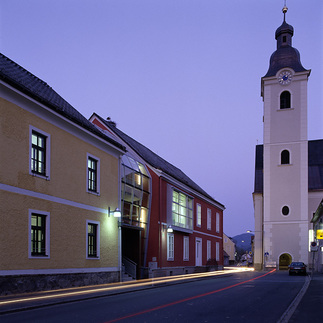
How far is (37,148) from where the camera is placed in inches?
640

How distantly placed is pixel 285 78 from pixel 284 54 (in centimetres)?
356

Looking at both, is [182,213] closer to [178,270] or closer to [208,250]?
[178,270]

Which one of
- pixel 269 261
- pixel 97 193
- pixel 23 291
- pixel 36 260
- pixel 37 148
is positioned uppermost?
pixel 37 148

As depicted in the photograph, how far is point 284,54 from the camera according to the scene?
164 ft

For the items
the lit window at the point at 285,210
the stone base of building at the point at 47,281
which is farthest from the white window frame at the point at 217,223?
the stone base of building at the point at 47,281

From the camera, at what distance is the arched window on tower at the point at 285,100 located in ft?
159

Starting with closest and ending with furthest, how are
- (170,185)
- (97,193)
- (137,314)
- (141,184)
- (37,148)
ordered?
1. (137,314)
2. (37,148)
3. (97,193)
4. (141,184)
5. (170,185)

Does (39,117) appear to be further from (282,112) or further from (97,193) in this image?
(282,112)

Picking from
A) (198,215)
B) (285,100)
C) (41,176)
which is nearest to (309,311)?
(41,176)

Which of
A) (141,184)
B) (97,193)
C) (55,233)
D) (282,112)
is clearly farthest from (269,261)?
(55,233)

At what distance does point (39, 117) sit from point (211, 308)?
994cm

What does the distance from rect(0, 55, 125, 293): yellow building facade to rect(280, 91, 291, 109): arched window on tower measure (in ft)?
105

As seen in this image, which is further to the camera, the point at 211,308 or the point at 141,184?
the point at 141,184

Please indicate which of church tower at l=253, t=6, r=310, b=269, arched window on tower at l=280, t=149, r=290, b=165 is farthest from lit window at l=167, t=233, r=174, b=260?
arched window on tower at l=280, t=149, r=290, b=165
